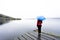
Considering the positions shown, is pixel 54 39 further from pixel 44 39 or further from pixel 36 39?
pixel 36 39

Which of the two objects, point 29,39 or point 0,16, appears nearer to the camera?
point 29,39

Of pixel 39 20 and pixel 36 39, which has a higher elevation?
pixel 39 20

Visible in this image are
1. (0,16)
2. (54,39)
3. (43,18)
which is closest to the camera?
(54,39)

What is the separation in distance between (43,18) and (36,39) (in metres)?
2.02

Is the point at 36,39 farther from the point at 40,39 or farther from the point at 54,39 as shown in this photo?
the point at 54,39

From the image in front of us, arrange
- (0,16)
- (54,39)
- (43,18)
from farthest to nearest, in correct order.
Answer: (0,16) → (43,18) → (54,39)

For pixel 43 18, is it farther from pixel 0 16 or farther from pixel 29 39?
pixel 0 16

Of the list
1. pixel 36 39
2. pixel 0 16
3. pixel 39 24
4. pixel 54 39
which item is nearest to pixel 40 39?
pixel 36 39

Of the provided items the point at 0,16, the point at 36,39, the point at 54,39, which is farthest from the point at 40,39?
the point at 0,16

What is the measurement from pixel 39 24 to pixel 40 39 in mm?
1871

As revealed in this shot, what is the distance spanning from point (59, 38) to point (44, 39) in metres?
1.36

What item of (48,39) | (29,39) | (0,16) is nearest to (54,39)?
(48,39)

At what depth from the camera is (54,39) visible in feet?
33.8

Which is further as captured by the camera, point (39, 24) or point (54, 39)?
point (39, 24)
